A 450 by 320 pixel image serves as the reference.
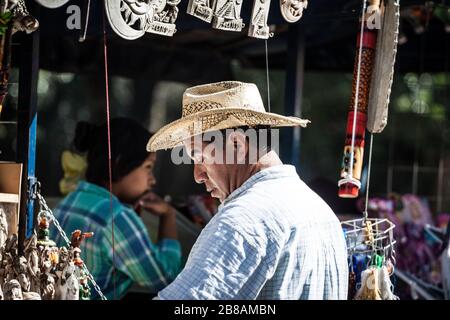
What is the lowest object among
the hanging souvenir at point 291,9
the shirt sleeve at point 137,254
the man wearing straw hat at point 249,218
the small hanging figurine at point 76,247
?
the shirt sleeve at point 137,254

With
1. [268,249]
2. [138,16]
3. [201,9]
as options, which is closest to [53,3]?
[138,16]

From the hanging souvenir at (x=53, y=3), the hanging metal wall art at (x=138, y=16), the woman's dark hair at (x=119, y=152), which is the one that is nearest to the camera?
the hanging souvenir at (x=53, y=3)

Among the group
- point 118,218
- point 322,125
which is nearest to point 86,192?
point 118,218

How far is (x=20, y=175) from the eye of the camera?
3.31 m

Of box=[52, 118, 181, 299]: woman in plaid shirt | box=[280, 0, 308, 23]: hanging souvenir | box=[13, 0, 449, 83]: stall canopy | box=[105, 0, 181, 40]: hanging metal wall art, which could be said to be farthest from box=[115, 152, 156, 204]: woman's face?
box=[105, 0, 181, 40]: hanging metal wall art

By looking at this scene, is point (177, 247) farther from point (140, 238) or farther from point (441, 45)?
point (441, 45)

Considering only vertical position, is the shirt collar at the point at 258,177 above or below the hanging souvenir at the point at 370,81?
below

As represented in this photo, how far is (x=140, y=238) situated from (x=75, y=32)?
134 cm

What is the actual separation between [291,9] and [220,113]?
902 mm

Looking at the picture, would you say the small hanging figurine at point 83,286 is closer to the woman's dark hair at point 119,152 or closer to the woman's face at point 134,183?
the woman's dark hair at point 119,152

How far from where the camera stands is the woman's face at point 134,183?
538 cm

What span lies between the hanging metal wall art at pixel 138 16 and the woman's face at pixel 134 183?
213 cm

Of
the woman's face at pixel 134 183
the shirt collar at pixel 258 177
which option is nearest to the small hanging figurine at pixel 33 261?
the shirt collar at pixel 258 177

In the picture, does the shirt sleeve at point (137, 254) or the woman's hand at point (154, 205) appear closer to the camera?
the shirt sleeve at point (137, 254)
